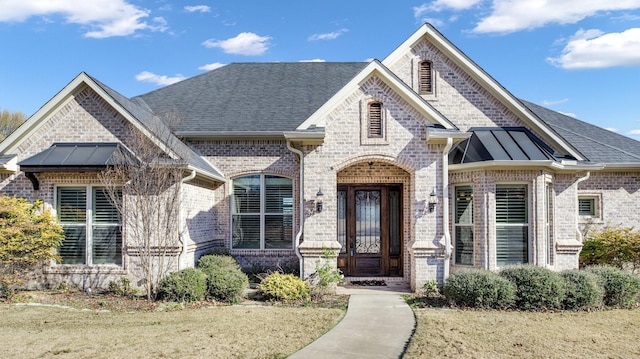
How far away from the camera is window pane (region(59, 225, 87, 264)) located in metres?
12.0

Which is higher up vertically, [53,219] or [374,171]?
[374,171]

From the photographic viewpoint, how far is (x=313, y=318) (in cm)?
923

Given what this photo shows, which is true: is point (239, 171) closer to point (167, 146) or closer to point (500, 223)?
point (167, 146)

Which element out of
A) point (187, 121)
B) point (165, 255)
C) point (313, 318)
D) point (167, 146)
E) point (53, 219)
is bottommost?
point (313, 318)

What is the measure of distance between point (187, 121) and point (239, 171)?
7.97 feet

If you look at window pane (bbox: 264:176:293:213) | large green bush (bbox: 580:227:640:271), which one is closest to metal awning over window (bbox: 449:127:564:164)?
large green bush (bbox: 580:227:640:271)

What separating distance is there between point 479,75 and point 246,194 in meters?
8.10

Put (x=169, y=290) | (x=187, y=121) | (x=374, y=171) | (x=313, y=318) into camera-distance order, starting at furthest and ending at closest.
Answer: (x=187, y=121)
(x=374, y=171)
(x=169, y=290)
(x=313, y=318)

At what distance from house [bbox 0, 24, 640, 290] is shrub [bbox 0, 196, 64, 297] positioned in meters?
0.57

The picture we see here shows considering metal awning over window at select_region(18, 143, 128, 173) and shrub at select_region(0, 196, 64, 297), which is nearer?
shrub at select_region(0, 196, 64, 297)

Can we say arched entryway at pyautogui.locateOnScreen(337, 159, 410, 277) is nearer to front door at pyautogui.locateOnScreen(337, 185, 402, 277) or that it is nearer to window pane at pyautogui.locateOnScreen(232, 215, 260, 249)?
front door at pyautogui.locateOnScreen(337, 185, 402, 277)

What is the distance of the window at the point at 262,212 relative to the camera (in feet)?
47.1

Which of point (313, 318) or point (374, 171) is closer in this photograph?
point (313, 318)

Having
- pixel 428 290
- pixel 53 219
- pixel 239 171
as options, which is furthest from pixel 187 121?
pixel 428 290
